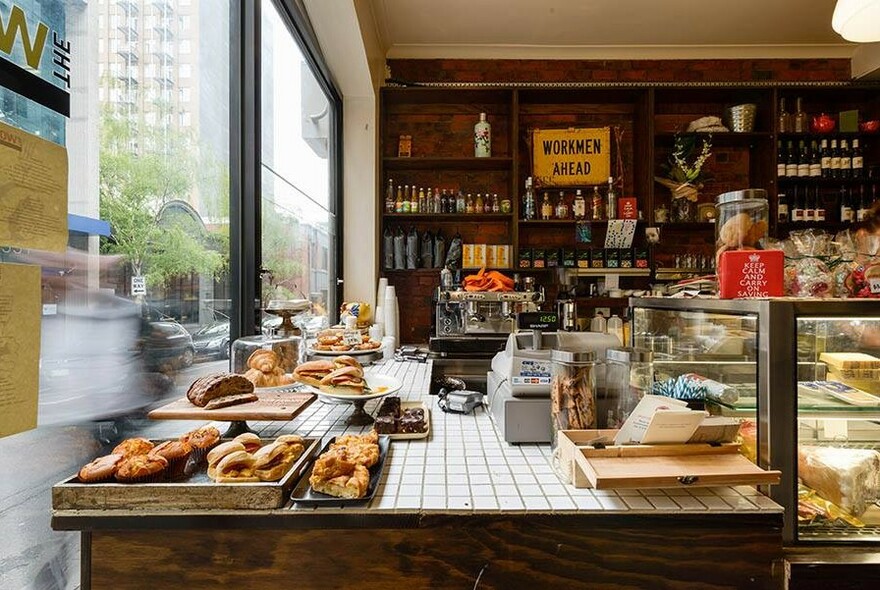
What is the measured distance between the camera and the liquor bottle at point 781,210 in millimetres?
3787

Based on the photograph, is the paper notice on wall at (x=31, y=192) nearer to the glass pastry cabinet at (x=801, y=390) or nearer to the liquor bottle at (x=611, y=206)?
the glass pastry cabinet at (x=801, y=390)


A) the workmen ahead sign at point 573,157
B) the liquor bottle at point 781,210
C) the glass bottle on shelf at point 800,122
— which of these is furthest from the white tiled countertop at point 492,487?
the glass bottle on shelf at point 800,122

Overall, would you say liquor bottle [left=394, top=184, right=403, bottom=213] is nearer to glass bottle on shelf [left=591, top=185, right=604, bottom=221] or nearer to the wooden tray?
glass bottle on shelf [left=591, top=185, right=604, bottom=221]

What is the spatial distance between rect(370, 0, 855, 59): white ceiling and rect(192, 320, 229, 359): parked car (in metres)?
2.70

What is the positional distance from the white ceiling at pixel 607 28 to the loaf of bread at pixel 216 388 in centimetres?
307

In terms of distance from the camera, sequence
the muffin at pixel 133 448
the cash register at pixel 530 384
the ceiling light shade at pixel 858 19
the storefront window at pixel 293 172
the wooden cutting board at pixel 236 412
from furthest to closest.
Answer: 1. the storefront window at pixel 293 172
2. the ceiling light shade at pixel 858 19
3. the cash register at pixel 530 384
4. the wooden cutting board at pixel 236 412
5. the muffin at pixel 133 448

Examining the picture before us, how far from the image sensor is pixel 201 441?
1.03m

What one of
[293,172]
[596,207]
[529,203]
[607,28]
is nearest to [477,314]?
[293,172]

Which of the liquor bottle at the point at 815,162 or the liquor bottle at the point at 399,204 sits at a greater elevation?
the liquor bottle at the point at 815,162

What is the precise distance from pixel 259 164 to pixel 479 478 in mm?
1606

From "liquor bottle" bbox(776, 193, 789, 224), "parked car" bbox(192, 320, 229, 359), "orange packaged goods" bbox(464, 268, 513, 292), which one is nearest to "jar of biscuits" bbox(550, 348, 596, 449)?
"parked car" bbox(192, 320, 229, 359)

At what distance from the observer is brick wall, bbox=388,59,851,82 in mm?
4004

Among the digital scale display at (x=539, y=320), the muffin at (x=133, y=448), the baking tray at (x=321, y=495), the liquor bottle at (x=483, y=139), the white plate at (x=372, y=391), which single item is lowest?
the baking tray at (x=321, y=495)

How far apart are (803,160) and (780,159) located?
17cm
